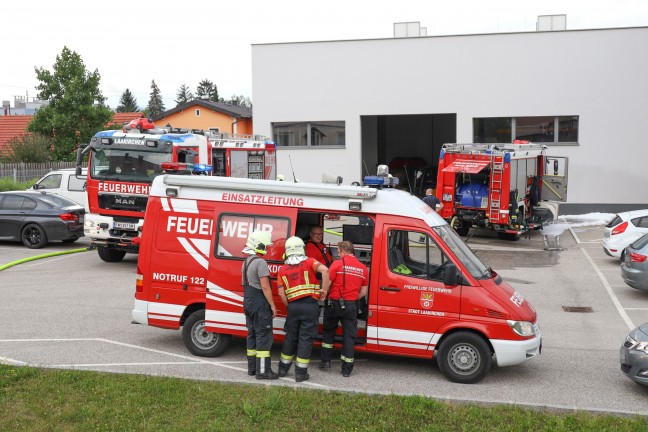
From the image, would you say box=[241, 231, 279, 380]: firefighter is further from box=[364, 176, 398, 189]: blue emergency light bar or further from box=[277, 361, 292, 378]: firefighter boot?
box=[364, 176, 398, 189]: blue emergency light bar

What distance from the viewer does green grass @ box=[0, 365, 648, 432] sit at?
7.63 meters

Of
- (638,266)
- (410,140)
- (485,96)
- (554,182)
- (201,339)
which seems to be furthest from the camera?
(410,140)

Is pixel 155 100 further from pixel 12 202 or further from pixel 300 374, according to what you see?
pixel 300 374

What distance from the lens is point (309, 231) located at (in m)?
10.0

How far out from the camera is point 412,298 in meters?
9.20

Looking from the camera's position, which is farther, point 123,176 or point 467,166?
point 467,166

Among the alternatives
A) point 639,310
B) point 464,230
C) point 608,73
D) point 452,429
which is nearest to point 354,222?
point 452,429

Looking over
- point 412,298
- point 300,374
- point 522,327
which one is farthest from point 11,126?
point 522,327

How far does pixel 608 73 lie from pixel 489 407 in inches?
912

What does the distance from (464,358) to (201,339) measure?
3336 millimetres

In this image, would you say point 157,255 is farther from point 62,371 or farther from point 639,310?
point 639,310

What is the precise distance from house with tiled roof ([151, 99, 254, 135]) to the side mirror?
4330 cm

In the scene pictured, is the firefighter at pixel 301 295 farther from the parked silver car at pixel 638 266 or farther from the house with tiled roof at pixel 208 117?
the house with tiled roof at pixel 208 117

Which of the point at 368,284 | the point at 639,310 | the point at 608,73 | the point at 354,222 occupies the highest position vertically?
the point at 608,73
